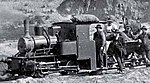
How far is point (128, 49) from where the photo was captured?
18750 mm

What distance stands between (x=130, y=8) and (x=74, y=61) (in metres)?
27.7

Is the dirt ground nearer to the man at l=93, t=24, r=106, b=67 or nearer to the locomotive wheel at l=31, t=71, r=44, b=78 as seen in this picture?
the locomotive wheel at l=31, t=71, r=44, b=78

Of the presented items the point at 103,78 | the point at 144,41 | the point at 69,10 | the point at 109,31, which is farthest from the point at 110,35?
the point at 69,10

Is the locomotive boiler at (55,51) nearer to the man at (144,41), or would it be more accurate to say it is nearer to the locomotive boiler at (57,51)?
the locomotive boiler at (57,51)

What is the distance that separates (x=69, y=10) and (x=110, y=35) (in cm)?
2766

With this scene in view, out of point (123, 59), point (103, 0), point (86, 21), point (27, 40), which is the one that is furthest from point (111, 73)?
point (103, 0)

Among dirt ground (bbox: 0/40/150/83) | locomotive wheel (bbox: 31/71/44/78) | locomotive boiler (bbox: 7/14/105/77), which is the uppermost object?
locomotive boiler (bbox: 7/14/105/77)

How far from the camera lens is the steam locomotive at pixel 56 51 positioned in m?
15.6

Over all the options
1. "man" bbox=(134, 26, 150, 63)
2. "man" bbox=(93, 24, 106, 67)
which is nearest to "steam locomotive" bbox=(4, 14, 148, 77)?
"man" bbox=(93, 24, 106, 67)

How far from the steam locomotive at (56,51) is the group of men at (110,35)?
0.24m

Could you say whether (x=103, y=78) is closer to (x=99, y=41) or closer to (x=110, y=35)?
(x=99, y=41)

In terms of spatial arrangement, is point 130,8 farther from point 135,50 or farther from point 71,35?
point 71,35

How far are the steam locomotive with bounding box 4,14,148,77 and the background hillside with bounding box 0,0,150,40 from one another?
21.8m

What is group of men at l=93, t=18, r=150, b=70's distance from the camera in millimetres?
16530
